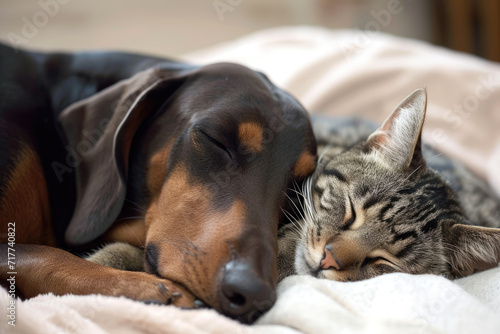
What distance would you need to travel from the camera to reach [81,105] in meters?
1.60

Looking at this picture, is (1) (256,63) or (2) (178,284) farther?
(1) (256,63)

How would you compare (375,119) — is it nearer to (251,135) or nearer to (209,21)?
(251,135)

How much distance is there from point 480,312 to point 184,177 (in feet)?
2.63

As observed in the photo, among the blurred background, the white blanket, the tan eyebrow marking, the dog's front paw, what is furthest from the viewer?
the blurred background

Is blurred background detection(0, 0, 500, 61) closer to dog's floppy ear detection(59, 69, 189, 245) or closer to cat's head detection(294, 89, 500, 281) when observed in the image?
dog's floppy ear detection(59, 69, 189, 245)

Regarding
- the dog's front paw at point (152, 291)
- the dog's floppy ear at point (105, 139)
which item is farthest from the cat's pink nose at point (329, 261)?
the dog's floppy ear at point (105, 139)

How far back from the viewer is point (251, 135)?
133 centimetres

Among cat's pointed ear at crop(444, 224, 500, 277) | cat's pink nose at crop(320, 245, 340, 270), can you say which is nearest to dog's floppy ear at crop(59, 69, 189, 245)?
cat's pink nose at crop(320, 245, 340, 270)

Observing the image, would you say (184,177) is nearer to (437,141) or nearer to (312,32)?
(437,141)

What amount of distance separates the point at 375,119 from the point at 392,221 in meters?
1.20

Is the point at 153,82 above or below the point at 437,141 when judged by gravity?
above

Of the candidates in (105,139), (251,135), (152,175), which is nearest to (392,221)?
(251,135)

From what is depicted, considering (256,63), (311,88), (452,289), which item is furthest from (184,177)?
(256,63)

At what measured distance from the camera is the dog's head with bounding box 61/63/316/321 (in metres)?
1.12
